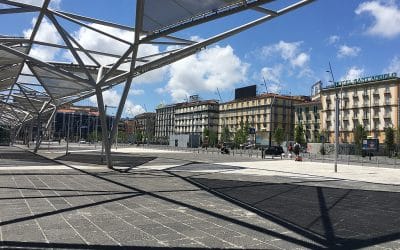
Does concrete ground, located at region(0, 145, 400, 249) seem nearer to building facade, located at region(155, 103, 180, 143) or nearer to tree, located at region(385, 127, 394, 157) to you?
tree, located at region(385, 127, 394, 157)

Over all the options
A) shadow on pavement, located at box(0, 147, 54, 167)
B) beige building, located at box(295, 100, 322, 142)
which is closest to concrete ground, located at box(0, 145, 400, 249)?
shadow on pavement, located at box(0, 147, 54, 167)

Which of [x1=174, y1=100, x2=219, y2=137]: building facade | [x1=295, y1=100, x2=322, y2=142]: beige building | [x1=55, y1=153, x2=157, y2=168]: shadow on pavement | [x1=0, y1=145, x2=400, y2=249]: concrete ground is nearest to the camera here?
[x1=0, y1=145, x2=400, y2=249]: concrete ground

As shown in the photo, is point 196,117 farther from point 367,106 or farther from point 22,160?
point 22,160

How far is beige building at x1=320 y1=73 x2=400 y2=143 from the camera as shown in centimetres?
9688

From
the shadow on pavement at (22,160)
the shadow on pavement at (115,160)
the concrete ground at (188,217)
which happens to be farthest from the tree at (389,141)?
the concrete ground at (188,217)

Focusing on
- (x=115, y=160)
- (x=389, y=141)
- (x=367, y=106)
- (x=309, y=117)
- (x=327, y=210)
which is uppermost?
(x=367, y=106)

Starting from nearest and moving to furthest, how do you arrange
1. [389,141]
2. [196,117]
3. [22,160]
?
[22,160] → [389,141] → [196,117]

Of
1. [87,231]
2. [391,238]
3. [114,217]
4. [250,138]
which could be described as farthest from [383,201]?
[250,138]

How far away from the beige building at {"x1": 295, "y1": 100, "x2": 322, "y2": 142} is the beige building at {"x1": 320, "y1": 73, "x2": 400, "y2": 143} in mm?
5647

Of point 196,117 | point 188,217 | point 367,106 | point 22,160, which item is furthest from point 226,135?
point 188,217

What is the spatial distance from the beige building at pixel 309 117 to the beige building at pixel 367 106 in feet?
18.5

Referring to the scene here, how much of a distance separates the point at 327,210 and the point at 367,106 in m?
99.3

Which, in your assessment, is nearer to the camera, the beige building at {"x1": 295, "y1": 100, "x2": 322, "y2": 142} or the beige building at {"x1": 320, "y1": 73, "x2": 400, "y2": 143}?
the beige building at {"x1": 320, "y1": 73, "x2": 400, "y2": 143}

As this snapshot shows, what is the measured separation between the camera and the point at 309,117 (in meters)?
125
